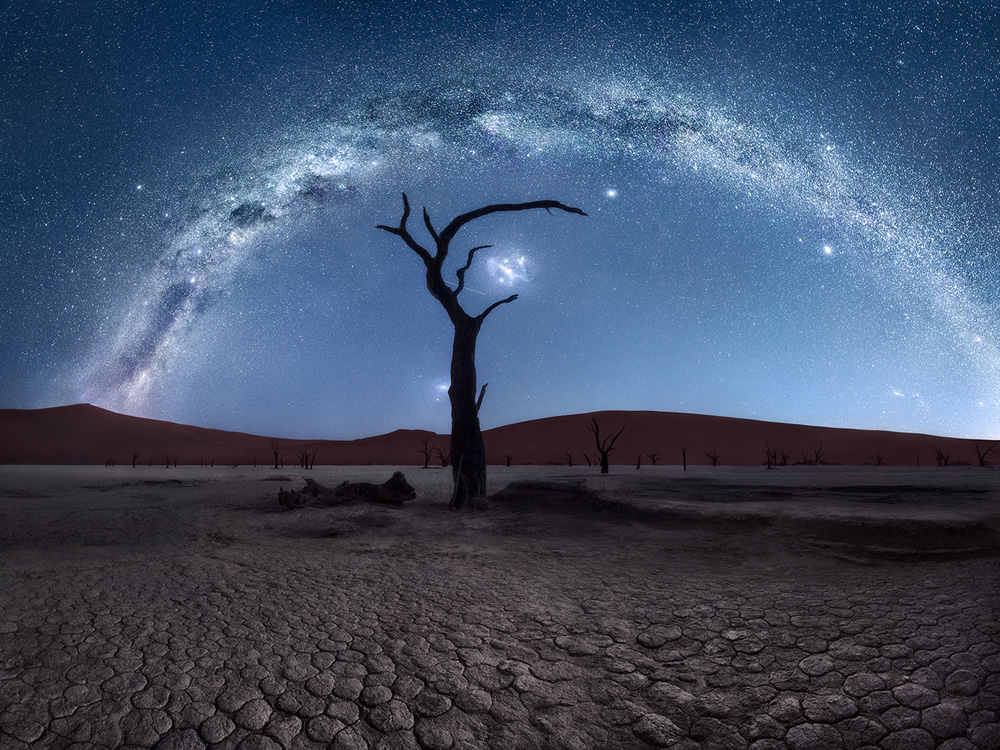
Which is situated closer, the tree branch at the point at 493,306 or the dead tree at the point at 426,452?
A: the tree branch at the point at 493,306

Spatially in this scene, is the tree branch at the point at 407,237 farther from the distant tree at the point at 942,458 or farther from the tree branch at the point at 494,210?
the distant tree at the point at 942,458

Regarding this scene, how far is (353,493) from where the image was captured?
35.5ft

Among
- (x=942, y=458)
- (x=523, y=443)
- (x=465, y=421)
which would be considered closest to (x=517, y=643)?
(x=465, y=421)

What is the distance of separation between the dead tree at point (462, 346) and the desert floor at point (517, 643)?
5.11 meters

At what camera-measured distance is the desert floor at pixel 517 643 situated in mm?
2133

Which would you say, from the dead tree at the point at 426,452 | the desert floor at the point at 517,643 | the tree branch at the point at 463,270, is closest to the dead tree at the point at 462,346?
the tree branch at the point at 463,270

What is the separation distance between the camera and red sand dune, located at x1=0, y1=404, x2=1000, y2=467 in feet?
171

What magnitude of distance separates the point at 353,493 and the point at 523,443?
54989 mm

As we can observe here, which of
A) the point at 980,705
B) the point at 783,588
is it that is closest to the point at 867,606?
the point at 783,588

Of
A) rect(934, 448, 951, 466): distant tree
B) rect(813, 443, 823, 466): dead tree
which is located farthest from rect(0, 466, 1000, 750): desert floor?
rect(813, 443, 823, 466): dead tree

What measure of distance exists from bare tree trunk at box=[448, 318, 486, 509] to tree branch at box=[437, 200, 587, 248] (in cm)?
227

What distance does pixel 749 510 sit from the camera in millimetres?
6930

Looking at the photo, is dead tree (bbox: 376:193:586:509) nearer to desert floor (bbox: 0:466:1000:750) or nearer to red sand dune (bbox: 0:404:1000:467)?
desert floor (bbox: 0:466:1000:750)

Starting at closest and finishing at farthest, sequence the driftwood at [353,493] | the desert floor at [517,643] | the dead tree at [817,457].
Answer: the desert floor at [517,643] → the driftwood at [353,493] → the dead tree at [817,457]
